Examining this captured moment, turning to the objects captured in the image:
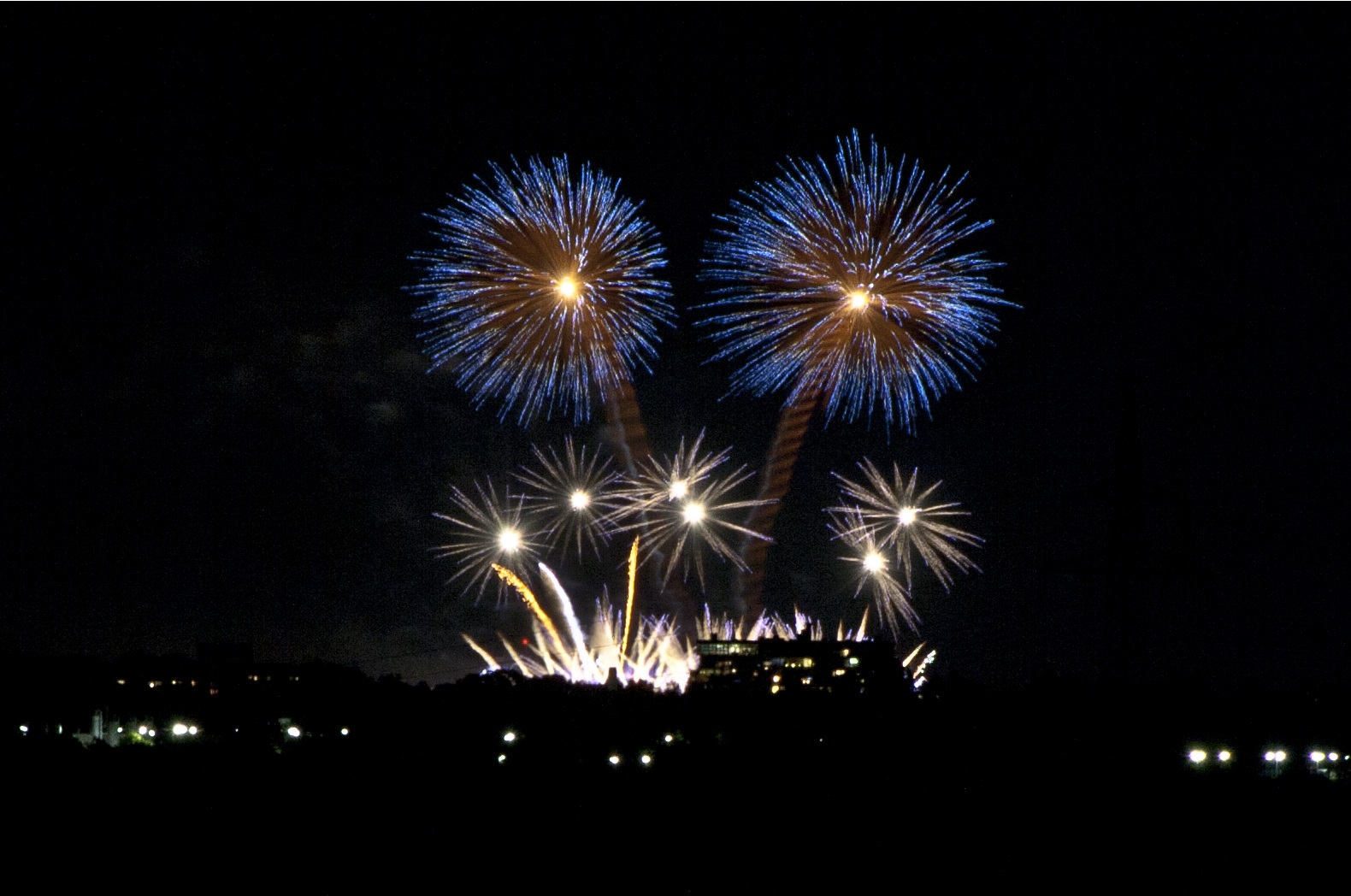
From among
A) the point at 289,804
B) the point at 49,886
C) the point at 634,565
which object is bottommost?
the point at 49,886

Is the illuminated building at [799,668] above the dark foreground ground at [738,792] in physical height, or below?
above

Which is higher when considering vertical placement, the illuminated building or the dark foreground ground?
the illuminated building

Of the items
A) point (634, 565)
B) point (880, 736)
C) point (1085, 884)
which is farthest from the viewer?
point (880, 736)

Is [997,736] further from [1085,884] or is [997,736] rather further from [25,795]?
[25,795]

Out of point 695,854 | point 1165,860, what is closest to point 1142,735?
point 1165,860

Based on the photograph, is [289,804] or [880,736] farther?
[880,736]

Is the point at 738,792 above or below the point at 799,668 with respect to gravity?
below

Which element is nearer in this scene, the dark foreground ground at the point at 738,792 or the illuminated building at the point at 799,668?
the dark foreground ground at the point at 738,792

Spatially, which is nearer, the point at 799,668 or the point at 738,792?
the point at 738,792

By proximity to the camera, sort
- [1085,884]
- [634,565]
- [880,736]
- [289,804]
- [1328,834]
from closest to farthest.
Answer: [1085,884] → [1328,834] → [289,804] → [634,565] → [880,736]

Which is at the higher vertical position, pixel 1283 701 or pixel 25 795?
pixel 1283 701

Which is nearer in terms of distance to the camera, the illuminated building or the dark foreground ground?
the dark foreground ground
